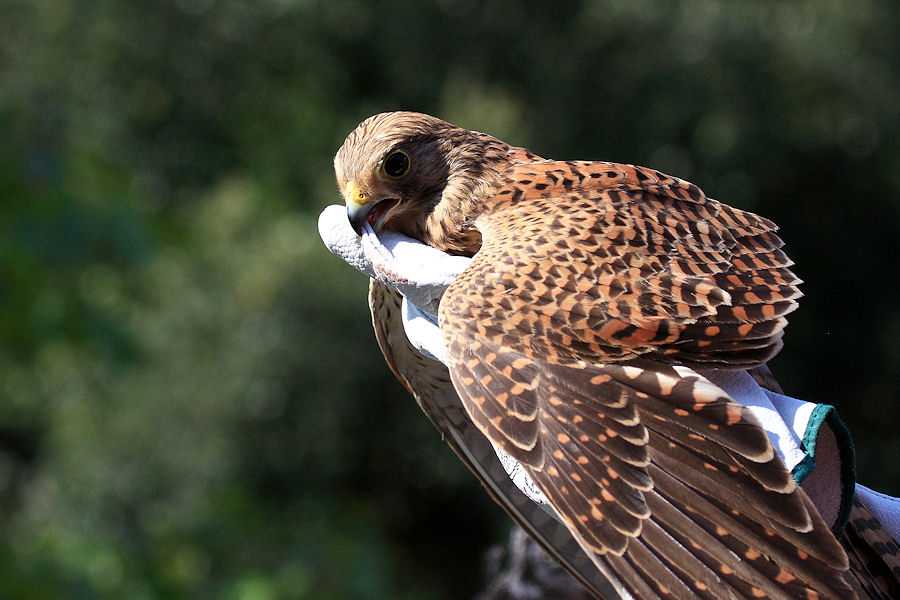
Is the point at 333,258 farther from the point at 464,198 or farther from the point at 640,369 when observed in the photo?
the point at 640,369

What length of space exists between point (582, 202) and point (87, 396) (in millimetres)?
6629

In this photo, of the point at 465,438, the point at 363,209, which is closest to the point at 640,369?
the point at 465,438

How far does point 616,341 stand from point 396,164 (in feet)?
2.33

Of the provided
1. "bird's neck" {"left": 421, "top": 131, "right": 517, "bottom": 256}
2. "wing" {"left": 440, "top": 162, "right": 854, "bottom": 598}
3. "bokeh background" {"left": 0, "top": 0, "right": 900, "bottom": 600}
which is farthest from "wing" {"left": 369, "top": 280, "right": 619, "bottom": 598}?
"bokeh background" {"left": 0, "top": 0, "right": 900, "bottom": 600}

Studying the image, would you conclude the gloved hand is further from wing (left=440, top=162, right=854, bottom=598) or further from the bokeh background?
the bokeh background

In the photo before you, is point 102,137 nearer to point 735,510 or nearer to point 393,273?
point 393,273

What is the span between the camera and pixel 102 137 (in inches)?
368

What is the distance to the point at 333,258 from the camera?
6.87 meters

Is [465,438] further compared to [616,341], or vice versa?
[465,438]

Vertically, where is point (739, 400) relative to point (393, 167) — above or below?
below

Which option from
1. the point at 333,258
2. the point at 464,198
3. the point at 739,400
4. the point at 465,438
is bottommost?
the point at 333,258

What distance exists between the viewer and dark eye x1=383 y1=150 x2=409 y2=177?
2.36 meters

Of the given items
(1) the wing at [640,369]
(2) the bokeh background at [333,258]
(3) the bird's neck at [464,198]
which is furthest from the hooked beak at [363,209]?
(2) the bokeh background at [333,258]

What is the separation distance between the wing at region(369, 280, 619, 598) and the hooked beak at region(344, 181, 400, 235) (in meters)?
0.20
